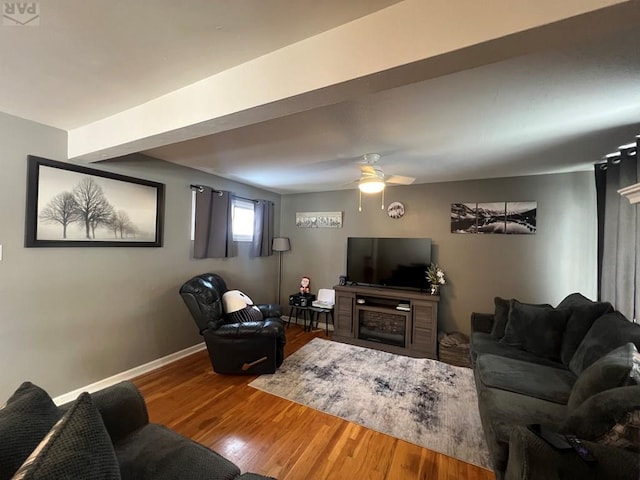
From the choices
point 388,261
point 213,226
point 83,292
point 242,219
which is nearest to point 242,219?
point 242,219

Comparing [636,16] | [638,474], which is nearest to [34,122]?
[636,16]

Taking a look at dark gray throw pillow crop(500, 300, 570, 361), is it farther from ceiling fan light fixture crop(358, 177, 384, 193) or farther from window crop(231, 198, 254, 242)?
window crop(231, 198, 254, 242)

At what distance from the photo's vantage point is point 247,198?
170 inches

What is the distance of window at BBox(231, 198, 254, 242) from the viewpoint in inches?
161

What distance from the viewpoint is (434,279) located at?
361cm

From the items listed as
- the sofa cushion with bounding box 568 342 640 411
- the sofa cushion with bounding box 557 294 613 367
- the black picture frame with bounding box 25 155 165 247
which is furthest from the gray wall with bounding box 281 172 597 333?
the black picture frame with bounding box 25 155 165 247

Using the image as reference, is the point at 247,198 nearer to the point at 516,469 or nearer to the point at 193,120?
the point at 193,120

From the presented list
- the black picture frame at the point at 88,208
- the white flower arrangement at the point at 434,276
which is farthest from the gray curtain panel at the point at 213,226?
the white flower arrangement at the point at 434,276

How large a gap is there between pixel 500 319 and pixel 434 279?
3.11 ft

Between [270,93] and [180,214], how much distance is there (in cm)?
257

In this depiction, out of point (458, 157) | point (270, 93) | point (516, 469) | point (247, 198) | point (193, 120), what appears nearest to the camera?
point (516, 469)

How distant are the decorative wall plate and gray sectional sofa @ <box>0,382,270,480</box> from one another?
143 inches

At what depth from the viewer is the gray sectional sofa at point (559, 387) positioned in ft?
→ 3.50

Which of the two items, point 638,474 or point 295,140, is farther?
point 295,140
